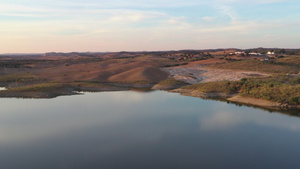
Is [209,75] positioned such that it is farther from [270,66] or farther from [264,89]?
[264,89]

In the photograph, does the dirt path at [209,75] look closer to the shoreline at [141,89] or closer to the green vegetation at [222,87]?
the shoreline at [141,89]

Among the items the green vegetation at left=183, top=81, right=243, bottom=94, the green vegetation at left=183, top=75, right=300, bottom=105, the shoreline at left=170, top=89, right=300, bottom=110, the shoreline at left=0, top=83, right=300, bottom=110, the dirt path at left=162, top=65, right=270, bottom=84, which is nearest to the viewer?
the shoreline at left=170, top=89, right=300, bottom=110

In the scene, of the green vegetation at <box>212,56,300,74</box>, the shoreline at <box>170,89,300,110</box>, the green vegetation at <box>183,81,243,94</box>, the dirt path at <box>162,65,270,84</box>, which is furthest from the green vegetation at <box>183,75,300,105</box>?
the green vegetation at <box>212,56,300,74</box>

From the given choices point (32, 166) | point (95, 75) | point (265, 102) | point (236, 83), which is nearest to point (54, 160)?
point (32, 166)

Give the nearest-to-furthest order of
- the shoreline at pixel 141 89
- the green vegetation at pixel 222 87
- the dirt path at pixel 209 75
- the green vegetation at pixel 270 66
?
the shoreline at pixel 141 89
the green vegetation at pixel 222 87
the dirt path at pixel 209 75
the green vegetation at pixel 270 66

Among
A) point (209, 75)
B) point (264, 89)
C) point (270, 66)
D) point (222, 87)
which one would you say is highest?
point (270, 66)

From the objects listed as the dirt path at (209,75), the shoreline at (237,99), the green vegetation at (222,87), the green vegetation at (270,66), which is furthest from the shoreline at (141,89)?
the green vegetation at (270,66)

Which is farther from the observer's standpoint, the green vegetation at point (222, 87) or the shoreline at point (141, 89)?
the green vegetation at point (222, 87)

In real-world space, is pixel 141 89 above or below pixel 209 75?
below

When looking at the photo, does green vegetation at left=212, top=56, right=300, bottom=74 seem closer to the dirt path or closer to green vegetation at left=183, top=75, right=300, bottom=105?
the dirt path

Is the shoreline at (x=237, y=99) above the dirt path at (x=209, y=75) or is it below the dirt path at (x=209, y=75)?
below

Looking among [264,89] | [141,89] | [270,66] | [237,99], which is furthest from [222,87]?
[270,66]
